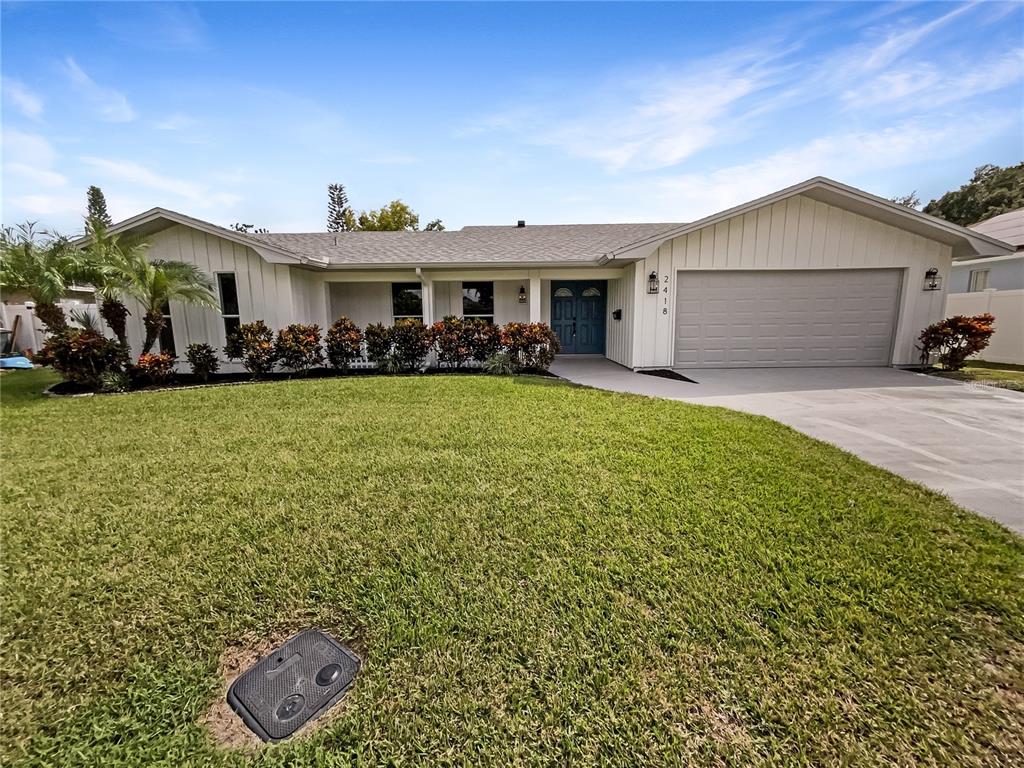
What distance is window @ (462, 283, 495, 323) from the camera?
12.4 m

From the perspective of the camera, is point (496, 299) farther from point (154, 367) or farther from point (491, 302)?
point (154, 367)

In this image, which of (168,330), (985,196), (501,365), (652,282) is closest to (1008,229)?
(652,282)

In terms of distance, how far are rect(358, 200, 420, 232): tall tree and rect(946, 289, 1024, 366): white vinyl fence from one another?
27.8 meters

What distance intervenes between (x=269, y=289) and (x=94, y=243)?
122 inches

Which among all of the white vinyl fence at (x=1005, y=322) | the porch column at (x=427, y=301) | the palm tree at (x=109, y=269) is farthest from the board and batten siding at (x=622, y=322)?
the palm tree at (x=109, y=269)

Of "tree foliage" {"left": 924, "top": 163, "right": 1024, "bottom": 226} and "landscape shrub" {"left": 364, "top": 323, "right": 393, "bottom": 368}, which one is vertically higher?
"tree foliage" {"left": 924, "top": 163, "right": 1024, "bottom": 226}

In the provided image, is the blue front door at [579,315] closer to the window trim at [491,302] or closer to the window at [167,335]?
the window trim at [491,302]

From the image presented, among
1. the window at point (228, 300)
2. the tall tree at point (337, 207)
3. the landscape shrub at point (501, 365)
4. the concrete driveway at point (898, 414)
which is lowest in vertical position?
the concrete driveway at point (898, 414)

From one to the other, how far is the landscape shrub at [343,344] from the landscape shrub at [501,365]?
3043 millimetres

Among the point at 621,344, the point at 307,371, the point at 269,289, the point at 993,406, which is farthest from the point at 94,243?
the point at 993,406

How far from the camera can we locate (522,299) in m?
12.5

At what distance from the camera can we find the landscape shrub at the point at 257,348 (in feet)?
30.1

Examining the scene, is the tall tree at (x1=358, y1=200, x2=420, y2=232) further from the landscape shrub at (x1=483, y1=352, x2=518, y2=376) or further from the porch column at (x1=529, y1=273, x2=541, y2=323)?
the landscape shrub at (x1=483, y1=352, x2=518, y2=376)

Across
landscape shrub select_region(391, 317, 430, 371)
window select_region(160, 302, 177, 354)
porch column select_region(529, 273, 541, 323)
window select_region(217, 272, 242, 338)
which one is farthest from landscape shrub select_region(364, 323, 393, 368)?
window select_region(160, 302, 177, 354)
